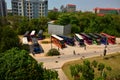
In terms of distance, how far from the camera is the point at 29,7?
9962cm

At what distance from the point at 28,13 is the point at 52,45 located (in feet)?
194

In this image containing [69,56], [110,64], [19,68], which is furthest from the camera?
[69,56]

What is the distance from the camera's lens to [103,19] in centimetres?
6838

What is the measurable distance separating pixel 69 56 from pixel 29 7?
68.7 meters

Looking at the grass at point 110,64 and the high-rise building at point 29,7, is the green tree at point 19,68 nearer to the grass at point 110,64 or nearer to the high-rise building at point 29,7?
the grass at point 110,64

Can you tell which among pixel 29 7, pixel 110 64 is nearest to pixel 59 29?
pixel 110 64

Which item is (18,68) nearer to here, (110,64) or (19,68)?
(19,68)

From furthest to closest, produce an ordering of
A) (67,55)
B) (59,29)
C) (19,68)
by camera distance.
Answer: (59,29) < (67,55) < (19,68)

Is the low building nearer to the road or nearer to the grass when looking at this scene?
the road

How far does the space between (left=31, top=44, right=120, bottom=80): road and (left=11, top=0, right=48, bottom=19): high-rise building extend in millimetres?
62507

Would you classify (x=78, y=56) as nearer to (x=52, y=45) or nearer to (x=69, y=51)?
(x=69, y=51)

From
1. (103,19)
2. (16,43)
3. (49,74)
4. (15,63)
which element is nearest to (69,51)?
(16,43)

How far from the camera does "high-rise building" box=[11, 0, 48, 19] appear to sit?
9950cm

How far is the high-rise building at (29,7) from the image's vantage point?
99500 mm
